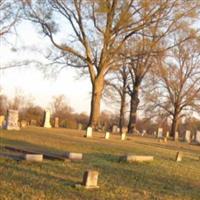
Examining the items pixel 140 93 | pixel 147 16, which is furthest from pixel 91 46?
pixel 140 93

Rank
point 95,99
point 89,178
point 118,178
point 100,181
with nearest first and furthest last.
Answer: point 89,178 < point 100,181 < point 118,178 < point 95,99

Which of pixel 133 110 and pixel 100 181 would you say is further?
pixel 133 110

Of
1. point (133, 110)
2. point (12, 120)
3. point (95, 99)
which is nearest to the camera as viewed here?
point (12, 120)

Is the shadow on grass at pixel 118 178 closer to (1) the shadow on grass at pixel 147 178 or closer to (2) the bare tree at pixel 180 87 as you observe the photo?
(1) the shadow on grass at pixel 147 178

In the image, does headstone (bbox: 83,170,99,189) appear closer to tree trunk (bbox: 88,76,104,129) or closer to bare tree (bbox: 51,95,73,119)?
tree trunk (bbox: 88,76,104,129)

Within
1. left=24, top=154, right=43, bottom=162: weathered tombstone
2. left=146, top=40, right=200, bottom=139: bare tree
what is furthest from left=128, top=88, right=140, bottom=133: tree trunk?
left=24, top=154, right=43, bottom=162: weathered tombstone

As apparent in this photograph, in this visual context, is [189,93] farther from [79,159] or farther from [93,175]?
[93,175]

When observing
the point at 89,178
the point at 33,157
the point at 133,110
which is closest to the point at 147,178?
the point at 33,157

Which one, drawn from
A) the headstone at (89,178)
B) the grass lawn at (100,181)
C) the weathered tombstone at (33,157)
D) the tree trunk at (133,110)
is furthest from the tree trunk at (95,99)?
the headstone at (89,178)

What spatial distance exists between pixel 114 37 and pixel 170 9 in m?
3.97

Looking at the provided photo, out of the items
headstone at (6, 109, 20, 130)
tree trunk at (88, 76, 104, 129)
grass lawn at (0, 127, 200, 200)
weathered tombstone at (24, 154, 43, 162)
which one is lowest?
grass lawn at (0, 127, 200, 200)

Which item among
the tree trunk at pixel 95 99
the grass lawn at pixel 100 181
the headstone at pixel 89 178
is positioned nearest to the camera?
the grass lawn at pixel 100 181

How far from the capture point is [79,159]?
41.5 feet

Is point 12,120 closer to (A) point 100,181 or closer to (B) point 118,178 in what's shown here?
(B) point 118,178
